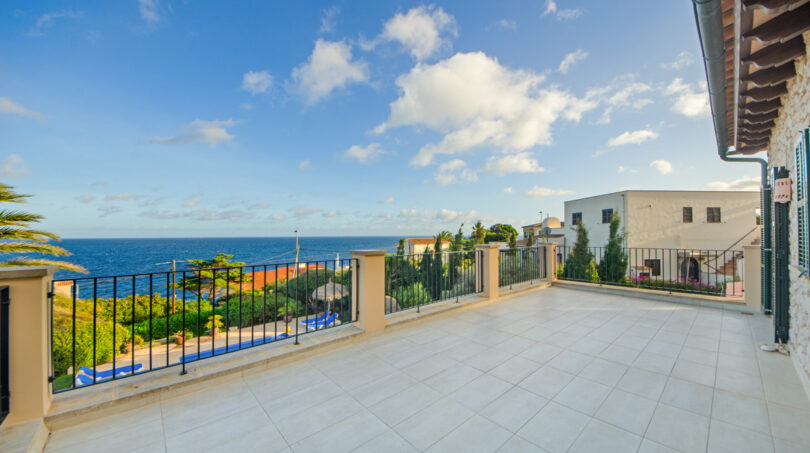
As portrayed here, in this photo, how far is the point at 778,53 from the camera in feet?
7.00

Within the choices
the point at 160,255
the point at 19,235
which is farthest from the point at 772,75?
the point at 160,255

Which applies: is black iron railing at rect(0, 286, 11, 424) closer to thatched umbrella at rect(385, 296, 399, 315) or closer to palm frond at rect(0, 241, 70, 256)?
thatched umbrella at rect(385, 296, 399, 315)

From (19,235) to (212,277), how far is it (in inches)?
172

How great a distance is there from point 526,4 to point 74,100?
1338 centimetres

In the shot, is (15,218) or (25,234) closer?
(15,218)

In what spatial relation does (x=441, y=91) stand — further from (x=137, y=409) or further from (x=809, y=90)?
(x=137, y=409)

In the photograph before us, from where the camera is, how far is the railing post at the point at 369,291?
3.47m

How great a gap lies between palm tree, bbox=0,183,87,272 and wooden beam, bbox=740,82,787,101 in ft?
26.5

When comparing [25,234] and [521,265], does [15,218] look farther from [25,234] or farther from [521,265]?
[521,265]

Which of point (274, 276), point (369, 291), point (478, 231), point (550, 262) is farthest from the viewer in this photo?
point (478, 231)

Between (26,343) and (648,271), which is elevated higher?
(26,343)

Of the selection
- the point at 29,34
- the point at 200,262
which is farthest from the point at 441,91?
the point at 200,262

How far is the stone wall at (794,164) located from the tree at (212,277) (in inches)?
161

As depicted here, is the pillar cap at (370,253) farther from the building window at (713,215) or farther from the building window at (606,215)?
the building window at (713,215)
